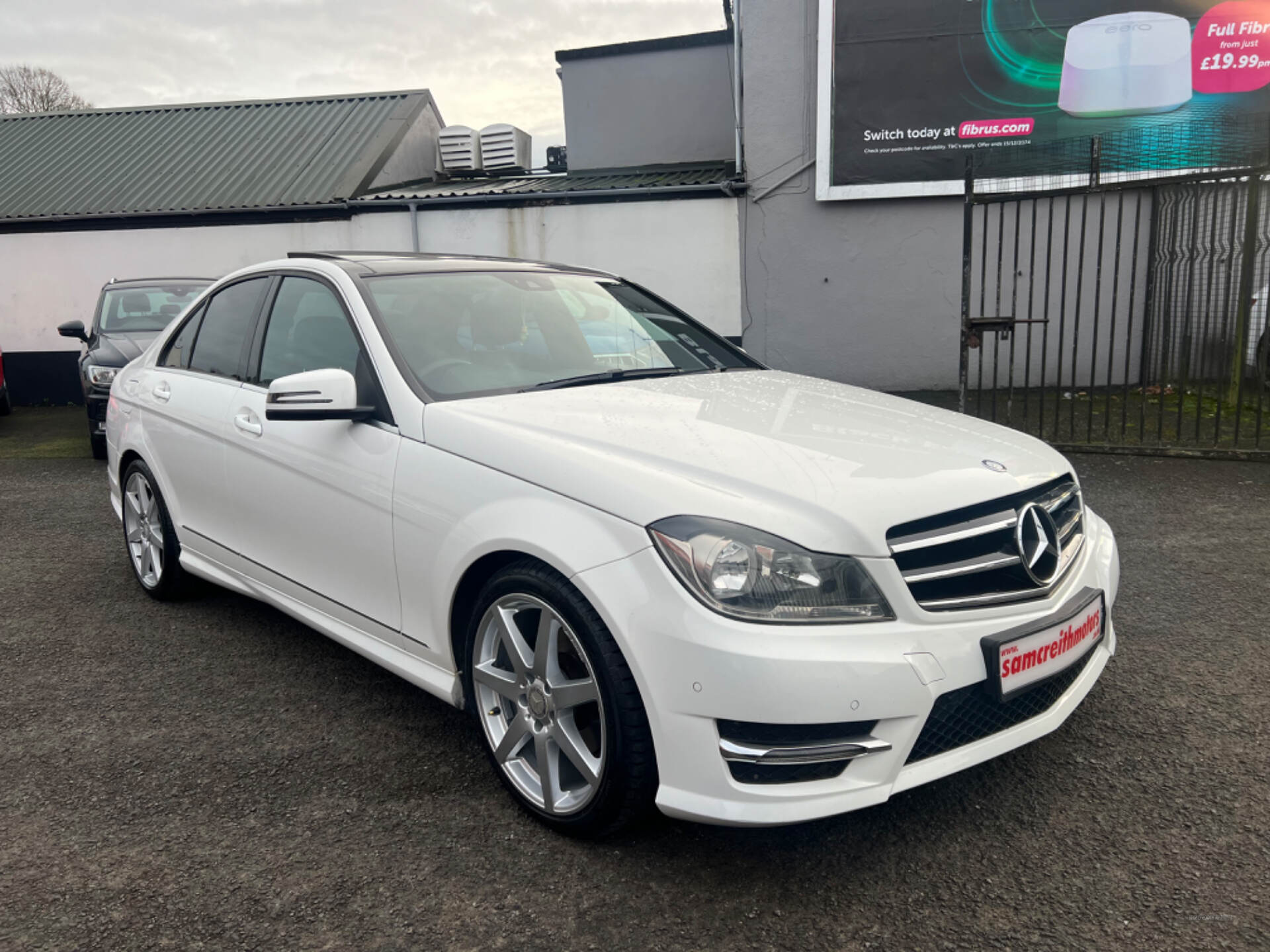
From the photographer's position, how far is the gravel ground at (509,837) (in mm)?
2193

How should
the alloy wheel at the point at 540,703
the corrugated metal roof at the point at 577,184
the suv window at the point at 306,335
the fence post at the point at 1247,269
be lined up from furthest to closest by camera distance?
1. the corrugated metal roof at the point at 577,184
2. the fence post at the point at 1247,269
3. the suv window at the point at 306,335
4. the alloy wheel at the point at 540,703

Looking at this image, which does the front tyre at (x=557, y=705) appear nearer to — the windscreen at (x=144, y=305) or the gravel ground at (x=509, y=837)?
the gravel ground at (x=509, y=837)

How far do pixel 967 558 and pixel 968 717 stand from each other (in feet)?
1.23

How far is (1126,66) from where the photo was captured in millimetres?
10086

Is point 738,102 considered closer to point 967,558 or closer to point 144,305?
point 144,305

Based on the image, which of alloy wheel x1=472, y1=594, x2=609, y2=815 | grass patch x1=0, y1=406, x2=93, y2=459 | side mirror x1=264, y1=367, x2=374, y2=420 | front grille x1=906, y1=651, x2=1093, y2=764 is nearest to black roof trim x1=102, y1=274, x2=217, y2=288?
grass patch x1=0, y1=406, x2=93, y2=459

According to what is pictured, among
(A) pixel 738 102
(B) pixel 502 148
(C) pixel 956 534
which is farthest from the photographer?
(B) pixel 502 148

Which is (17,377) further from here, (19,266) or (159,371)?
(159,371)

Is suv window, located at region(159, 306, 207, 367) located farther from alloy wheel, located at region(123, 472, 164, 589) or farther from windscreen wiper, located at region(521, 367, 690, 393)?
windscreen wiper, located at region(521, 367, 690, 393)

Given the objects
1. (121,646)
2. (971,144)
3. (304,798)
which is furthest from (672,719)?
(971,144)

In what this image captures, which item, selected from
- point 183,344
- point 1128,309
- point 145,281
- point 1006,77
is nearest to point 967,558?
point 183,344

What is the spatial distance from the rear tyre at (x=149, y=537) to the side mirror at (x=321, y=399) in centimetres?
163

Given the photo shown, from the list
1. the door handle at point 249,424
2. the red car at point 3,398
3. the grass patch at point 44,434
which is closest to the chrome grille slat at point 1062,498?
the door handle at point 249,424

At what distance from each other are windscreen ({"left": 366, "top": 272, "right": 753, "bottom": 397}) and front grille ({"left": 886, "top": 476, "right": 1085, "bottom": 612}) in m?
1.35
